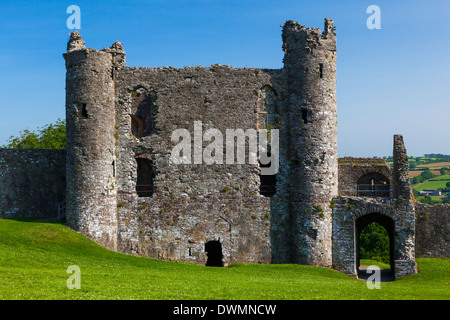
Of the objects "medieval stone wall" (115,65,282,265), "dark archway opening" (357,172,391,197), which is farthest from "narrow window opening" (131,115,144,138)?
"dark archway opening" (357,172,391,197)

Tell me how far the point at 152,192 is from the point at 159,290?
12.6 meters

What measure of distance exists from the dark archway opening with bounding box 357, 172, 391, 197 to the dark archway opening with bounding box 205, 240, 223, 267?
27.9 ft

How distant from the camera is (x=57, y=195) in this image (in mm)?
28203

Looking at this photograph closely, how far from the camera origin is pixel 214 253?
91.1 ft

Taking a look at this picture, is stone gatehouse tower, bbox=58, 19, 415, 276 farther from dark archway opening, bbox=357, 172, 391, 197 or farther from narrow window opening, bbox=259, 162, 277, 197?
dark archway opening, bbox=357, 172, 391, 197

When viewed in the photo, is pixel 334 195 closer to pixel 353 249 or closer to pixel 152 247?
pixel 353 249

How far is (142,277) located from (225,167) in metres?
10.2

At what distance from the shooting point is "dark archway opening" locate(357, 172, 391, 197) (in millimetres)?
29469

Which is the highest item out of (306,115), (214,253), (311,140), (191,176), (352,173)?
(306,115)

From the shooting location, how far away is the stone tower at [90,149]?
25.5m

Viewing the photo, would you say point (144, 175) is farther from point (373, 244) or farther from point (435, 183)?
point (435, 183)

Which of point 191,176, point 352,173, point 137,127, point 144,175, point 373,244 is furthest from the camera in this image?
point 373,244

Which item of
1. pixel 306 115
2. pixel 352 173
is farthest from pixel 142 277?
pixel 352 173
